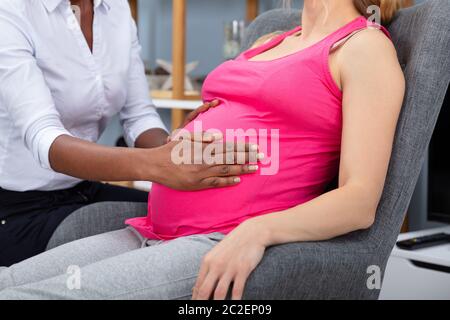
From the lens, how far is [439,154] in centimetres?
204

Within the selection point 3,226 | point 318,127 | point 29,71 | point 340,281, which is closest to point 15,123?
point 29,71

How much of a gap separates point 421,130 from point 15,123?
0.76 m

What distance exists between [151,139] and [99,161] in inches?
15.6

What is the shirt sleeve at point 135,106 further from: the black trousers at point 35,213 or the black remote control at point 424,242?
the black remote control at point 424,242

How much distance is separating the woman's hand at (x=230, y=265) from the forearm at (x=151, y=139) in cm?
66

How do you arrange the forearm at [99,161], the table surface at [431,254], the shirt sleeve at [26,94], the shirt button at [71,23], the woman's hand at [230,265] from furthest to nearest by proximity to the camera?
the table surface at [431,254] < the shirt button at [71,23] < the shirt sleeve at [26,94] < the forearm at [99,161] < the woman's hand at [230,265]

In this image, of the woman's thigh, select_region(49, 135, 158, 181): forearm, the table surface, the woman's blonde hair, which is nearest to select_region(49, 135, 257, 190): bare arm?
select_region(49, 135, 158, 181): forearm

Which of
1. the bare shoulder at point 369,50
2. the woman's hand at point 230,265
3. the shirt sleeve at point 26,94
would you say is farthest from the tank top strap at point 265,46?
the woman's hand at point 230,265

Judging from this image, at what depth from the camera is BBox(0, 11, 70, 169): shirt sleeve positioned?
1.27 metres

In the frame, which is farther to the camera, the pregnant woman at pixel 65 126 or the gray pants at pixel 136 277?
the pregnant woman at pixel 65 126

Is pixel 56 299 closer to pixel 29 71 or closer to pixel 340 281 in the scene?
pixel 340 281

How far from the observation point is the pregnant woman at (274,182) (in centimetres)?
95

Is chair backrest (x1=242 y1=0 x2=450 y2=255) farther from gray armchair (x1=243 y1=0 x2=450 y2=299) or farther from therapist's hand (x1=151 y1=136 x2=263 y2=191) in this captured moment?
therapist's hand (x1=151 y1=136 x2=263 y2=191)

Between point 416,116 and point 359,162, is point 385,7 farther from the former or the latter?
point 359,162
